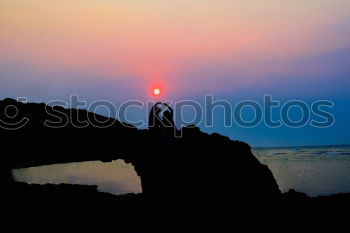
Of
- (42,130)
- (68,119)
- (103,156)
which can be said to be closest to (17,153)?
(42,130)

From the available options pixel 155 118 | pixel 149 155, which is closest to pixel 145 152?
pixel 149 155

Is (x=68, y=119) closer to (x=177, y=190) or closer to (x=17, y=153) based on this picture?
(x=17, y=153)

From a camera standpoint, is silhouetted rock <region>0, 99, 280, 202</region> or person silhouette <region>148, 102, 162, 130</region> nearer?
silhouetted rock <region>0, 99, 280, 202</region>

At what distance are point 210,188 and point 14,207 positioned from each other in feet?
17.3

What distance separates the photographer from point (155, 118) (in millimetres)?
10375

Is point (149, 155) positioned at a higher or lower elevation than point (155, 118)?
lower

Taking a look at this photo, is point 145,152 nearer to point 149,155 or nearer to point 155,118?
point 149,155

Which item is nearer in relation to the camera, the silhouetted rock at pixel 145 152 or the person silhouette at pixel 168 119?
the silhouetted rock at pixel 145 152

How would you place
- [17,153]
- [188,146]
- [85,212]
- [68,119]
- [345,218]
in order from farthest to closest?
[345,218] < [85,212] < [188,146] < [68,119] < [17,153]

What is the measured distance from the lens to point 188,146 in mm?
10695

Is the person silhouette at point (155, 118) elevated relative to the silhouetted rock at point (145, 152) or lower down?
elevated

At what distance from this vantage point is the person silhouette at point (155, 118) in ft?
34.0

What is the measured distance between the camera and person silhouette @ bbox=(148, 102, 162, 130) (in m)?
10.4

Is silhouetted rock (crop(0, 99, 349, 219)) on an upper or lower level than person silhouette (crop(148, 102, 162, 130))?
lower
